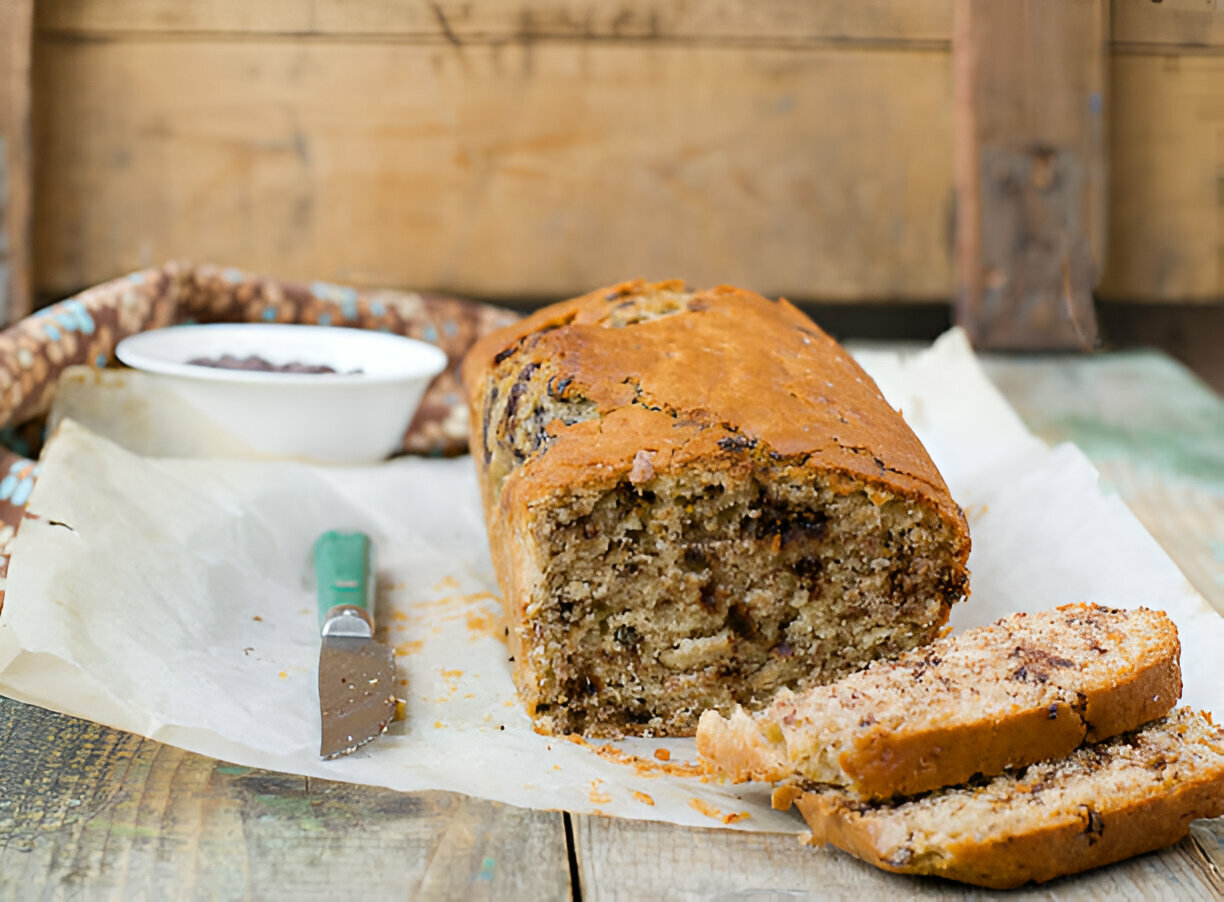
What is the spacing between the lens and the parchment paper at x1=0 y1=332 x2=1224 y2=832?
1695 millimetres

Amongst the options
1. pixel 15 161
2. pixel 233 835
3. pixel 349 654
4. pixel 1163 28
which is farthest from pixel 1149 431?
pixel 15 161

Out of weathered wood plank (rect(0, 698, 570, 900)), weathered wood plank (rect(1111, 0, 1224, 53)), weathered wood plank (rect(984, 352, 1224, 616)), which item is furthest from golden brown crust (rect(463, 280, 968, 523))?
weathered wood plank (rect(1111, 0, 1224, 53))

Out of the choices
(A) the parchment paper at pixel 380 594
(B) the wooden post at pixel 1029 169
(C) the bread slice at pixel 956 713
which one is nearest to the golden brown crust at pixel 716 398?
(C) the bread slice at pixel 956 713

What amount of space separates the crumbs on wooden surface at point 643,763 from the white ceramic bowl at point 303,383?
3.87ft

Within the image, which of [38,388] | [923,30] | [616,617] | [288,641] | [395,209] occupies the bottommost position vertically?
[288,641]

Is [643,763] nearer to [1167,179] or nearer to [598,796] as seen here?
[598,796]

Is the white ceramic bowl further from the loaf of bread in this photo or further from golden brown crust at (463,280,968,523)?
the loaf of bread

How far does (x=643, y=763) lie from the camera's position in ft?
5.78

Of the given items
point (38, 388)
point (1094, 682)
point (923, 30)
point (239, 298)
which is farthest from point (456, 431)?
point (923, 30)

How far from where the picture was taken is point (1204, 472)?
3064 mm

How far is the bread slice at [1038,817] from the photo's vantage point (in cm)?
141

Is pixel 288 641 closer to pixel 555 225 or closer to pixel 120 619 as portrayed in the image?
pixel 120 619

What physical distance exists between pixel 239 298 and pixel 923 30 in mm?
2354

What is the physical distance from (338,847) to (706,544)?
0.69 meters
